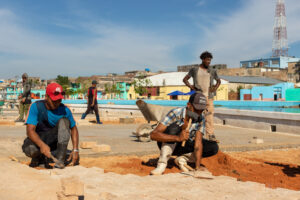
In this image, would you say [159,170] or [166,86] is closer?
[159,170]

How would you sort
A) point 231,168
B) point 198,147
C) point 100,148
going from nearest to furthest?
1. point 198,147
2. point 231,168
3. point 100,148

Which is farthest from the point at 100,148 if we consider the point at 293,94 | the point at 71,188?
the point at 293,94

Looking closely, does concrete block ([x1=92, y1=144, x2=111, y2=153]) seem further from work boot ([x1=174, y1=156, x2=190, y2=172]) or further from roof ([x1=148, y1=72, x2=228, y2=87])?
roof ([x1=148, y1=72, x2=228, y2=87])

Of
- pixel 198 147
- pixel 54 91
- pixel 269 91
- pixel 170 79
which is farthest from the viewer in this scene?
pixel 170 79

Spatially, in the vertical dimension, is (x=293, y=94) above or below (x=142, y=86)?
below

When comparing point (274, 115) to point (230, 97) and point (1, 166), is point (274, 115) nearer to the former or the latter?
point (1, 166)

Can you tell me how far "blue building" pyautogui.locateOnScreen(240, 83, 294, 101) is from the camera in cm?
5056

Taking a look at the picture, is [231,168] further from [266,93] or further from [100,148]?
[266,93]

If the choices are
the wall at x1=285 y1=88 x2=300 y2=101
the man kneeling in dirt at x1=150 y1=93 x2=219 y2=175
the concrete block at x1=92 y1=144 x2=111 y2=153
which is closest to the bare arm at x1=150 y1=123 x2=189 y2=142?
the man kneeling in dirt at x1=150 y1=93 x2=219 y2=175

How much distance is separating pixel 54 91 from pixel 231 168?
9.44 ft

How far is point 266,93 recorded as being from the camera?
5062 centimetres

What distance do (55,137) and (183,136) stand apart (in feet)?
5.67

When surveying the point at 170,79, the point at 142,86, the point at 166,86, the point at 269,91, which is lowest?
the point at 269,91

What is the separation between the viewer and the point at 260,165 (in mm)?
5457
